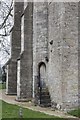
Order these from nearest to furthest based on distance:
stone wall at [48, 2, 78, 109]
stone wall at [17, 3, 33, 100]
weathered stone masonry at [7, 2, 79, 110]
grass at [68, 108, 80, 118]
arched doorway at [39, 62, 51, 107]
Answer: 1. grass at [68, 108, 80, 118]
2. stone wall at [48, 2, 78, 109]
3. weathered stone masonry at [7, 2, 79, 110]
4. arched doorway at [39, 62, 51, 107]
5. stone wall at [17, 3, 33, 100]

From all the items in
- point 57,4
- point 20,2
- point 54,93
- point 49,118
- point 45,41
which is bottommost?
point 49,118

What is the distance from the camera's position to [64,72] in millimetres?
18984

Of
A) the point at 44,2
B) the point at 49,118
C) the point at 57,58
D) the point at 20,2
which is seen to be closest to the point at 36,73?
the point at 57,58

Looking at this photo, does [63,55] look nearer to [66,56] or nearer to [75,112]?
[66,56]

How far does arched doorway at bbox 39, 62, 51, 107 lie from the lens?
2140cm

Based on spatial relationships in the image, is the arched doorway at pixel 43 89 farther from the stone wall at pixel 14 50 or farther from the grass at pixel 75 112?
the stone wall at pixel 14 50

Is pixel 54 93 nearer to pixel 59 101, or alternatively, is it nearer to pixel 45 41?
pixel 59 101

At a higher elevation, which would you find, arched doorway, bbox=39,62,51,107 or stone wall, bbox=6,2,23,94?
stone wall, bbox=6,2,23,94

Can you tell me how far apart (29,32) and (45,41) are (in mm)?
3452

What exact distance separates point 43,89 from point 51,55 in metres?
2.74

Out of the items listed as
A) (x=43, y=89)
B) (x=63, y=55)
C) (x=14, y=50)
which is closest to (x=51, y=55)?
(x=63, y=55)

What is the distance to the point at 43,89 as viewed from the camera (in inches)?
880

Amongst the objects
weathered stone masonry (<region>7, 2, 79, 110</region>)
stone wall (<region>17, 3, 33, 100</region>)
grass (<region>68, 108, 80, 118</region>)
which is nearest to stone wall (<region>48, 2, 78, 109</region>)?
weathered stone masonry (<region>7, 2, 79, 110</region>)

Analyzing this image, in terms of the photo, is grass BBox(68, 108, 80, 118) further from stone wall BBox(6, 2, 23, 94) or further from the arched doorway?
stone wall BBox(6, 2, 23, 94)
